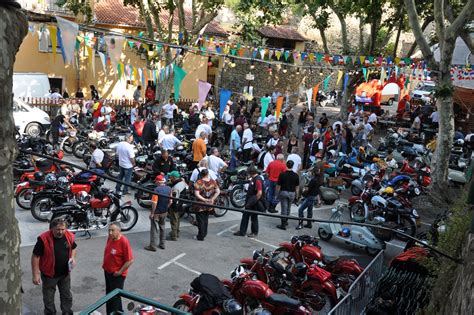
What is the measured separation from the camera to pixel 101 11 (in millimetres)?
26859

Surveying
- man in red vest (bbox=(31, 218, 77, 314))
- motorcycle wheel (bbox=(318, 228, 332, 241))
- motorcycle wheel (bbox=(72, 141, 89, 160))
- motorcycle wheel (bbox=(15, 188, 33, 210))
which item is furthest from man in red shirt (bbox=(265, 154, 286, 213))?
man in red vest (bbox=(31, 218, 77, 314))

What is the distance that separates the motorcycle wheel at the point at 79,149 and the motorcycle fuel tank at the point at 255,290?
9278 mm

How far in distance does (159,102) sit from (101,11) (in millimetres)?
8764

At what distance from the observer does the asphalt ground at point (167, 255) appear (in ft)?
25.1

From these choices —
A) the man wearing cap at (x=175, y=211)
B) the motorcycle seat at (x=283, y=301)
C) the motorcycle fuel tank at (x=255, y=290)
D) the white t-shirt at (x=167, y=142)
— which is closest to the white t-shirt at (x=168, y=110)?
the white t-shirt at (x=167, y=142)

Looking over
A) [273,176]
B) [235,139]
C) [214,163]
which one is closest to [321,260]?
[273,176]

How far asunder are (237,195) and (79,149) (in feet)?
17.9

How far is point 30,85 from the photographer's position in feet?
64.5

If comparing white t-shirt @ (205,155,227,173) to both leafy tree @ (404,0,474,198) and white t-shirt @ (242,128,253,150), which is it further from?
leafy tree @ (404,0,474,198)

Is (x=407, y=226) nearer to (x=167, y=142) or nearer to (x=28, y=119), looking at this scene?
(x=167, y=142)

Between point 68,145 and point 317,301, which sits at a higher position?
point 68,145

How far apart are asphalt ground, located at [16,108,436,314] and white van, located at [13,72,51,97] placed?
402 inches

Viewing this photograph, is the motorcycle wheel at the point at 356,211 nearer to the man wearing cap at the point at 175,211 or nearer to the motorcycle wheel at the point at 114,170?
the man wearing cap at the point at 175,211

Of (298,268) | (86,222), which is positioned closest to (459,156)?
(298,268)
